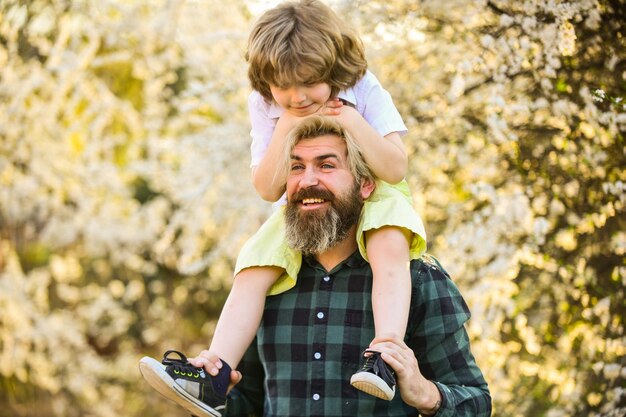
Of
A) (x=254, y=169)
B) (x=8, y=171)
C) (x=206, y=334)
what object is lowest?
(x=206, y=334)

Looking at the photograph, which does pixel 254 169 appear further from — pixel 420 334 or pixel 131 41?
pixel 131 41

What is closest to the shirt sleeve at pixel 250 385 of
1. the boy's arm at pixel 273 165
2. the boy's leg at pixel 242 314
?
the boy's leg at pixel 242 314

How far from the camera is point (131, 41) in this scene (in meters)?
7.99

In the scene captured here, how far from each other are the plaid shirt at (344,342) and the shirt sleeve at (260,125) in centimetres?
35

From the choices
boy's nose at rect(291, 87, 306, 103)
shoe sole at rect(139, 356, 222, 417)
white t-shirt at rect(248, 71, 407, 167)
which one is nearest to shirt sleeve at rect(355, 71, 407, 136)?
white t-shirt at rect(248, 71, 407, 167)

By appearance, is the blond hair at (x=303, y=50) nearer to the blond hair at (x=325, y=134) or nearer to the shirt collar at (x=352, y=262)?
the blond hair at (x=325, y=134)

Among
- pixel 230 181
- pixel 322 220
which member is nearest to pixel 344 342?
pixel 322 220

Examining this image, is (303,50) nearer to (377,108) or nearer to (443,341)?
(377,108)

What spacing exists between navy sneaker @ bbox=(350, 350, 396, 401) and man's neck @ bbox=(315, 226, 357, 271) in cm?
48

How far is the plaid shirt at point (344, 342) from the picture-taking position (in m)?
2.45

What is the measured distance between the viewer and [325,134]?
252cm

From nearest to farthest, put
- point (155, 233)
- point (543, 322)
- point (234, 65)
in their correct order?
point (543, 322)
point (234, 65)
point (155, 233)

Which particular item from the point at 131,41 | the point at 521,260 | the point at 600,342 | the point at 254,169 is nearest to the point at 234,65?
the point at 131,41

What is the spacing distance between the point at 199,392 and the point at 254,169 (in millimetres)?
664
